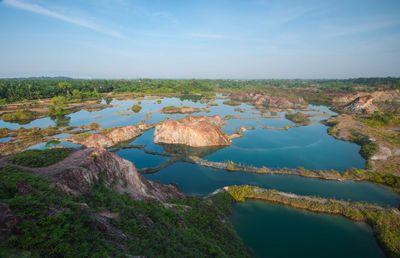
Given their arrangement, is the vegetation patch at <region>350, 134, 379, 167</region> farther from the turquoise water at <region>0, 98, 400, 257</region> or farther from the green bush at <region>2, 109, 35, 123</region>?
the green bush at <region>2, 109, 35, 123</region>

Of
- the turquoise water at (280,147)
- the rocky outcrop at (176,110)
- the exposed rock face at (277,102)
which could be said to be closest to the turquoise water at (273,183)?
the turquoise water at (280,147)

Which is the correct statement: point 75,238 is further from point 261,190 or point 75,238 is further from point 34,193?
point 261,190

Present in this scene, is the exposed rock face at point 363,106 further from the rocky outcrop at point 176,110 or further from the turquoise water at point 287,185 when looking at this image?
the rocky outcrop at point 176,110

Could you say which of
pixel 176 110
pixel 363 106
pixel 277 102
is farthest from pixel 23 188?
pixel 363 106

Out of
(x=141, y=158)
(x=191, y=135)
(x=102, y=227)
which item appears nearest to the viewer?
(x=102, y=227)

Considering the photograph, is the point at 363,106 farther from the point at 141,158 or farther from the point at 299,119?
the point at 141,158

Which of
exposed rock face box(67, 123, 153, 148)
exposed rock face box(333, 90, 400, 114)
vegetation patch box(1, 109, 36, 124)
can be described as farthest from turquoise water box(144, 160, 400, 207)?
exposed rock face box(333, 90, 400, 114)
